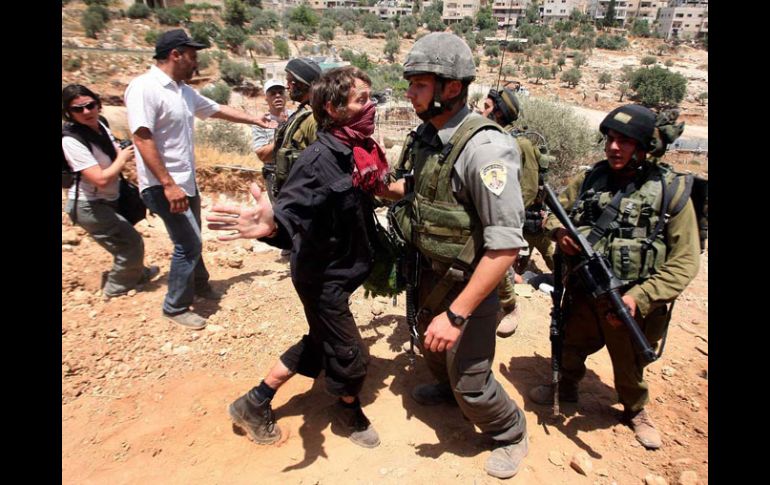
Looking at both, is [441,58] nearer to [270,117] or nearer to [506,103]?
[506,103]

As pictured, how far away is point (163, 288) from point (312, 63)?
2.85m

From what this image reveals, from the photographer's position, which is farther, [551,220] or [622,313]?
[551,220]

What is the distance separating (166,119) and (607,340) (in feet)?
12.3

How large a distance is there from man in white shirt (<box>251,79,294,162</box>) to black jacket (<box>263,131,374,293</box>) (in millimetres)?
2663

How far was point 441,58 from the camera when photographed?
1.93 m

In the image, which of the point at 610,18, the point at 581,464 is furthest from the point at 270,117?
the point at 610,18

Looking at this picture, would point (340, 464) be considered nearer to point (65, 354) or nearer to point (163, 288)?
point (65, 354)

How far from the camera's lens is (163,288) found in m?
4.57

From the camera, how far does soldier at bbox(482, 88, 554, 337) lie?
13.0 feet

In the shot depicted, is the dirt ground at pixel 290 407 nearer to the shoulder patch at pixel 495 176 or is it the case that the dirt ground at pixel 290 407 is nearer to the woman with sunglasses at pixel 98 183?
the woman with sunglasses at pixel 98 183

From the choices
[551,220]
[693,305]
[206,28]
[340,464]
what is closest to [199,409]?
[340,464]

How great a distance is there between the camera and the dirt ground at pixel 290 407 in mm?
2570

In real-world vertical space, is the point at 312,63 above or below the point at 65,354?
above

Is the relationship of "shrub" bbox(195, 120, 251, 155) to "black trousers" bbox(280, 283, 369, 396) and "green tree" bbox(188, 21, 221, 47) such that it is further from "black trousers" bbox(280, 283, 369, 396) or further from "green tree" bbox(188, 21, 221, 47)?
"green tree" bbox(188, 21, 221, 47)
